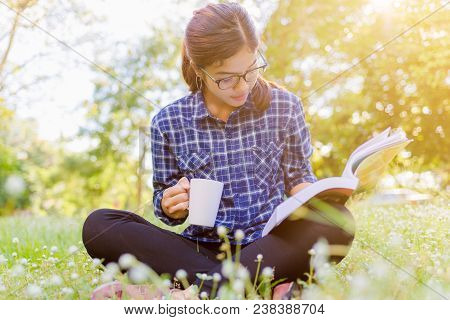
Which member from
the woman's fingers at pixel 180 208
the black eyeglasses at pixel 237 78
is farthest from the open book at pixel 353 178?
the black eyeglasses at pixel 237 78

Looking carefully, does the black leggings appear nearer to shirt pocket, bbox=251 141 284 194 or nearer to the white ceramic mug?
the white ceramic mug

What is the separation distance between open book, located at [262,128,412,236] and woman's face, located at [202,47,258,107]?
0.47 m

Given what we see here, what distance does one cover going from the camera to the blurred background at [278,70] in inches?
206

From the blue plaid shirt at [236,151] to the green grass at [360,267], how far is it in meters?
0.34

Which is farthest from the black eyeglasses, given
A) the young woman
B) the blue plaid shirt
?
the blue plaid shirt

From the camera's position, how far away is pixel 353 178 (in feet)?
5.14

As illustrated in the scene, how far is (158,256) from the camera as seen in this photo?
1.85 meters

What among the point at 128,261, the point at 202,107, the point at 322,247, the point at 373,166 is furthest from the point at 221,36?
the point at 128,261

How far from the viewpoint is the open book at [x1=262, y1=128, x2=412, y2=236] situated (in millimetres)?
1544

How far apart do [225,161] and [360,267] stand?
0.58 m

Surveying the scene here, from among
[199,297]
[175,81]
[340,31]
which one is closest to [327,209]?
[199,297]

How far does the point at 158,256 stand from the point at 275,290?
0.42m

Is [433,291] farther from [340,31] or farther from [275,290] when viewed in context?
[340,31]
